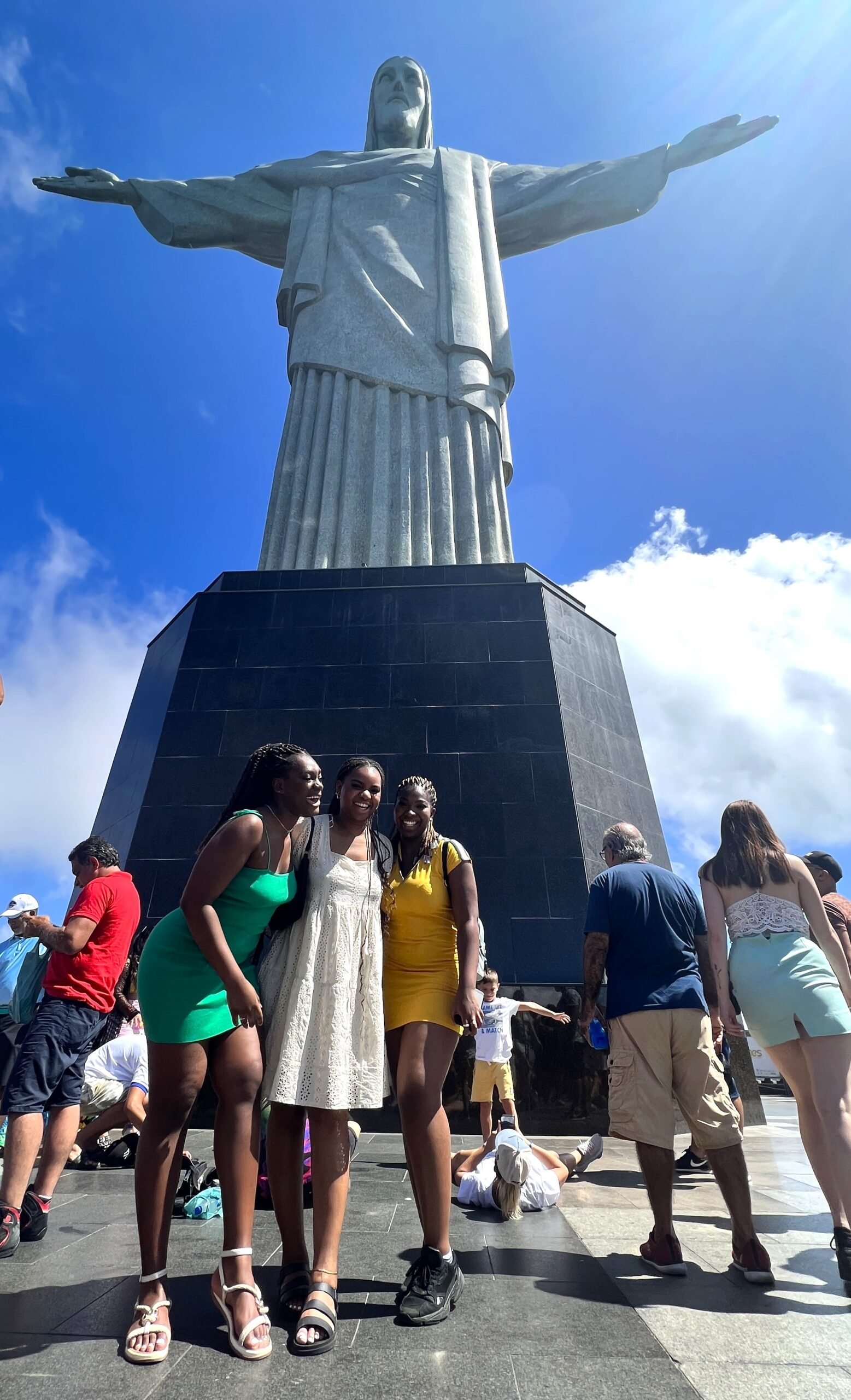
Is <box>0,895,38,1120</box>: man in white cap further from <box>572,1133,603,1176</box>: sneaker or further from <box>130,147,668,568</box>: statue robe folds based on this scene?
<box>130,147,668,568</box>: statue robe folds

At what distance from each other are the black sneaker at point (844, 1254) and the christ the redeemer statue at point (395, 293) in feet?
27.8

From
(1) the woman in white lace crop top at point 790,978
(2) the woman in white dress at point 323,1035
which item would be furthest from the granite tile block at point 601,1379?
(1) the woman in white lace crop top at point 790,978

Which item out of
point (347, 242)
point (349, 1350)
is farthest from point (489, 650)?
point (347, 242)

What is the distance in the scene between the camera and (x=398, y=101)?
564 inches

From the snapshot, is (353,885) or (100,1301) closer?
(100,1301)

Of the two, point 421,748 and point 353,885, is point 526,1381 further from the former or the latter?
point 421,748

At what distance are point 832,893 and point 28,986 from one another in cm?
452

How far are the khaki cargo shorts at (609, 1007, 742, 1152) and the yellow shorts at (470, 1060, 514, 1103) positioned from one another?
7.20ft

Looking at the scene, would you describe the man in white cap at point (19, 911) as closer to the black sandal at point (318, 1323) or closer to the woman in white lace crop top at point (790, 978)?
the black sandal at point (318, 1323)

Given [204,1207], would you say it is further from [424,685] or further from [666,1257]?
[424,685]

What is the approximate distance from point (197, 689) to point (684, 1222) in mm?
6205

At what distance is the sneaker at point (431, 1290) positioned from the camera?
2436 millimetres

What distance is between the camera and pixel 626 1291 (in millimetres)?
2729

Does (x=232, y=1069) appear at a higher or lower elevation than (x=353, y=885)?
lower
